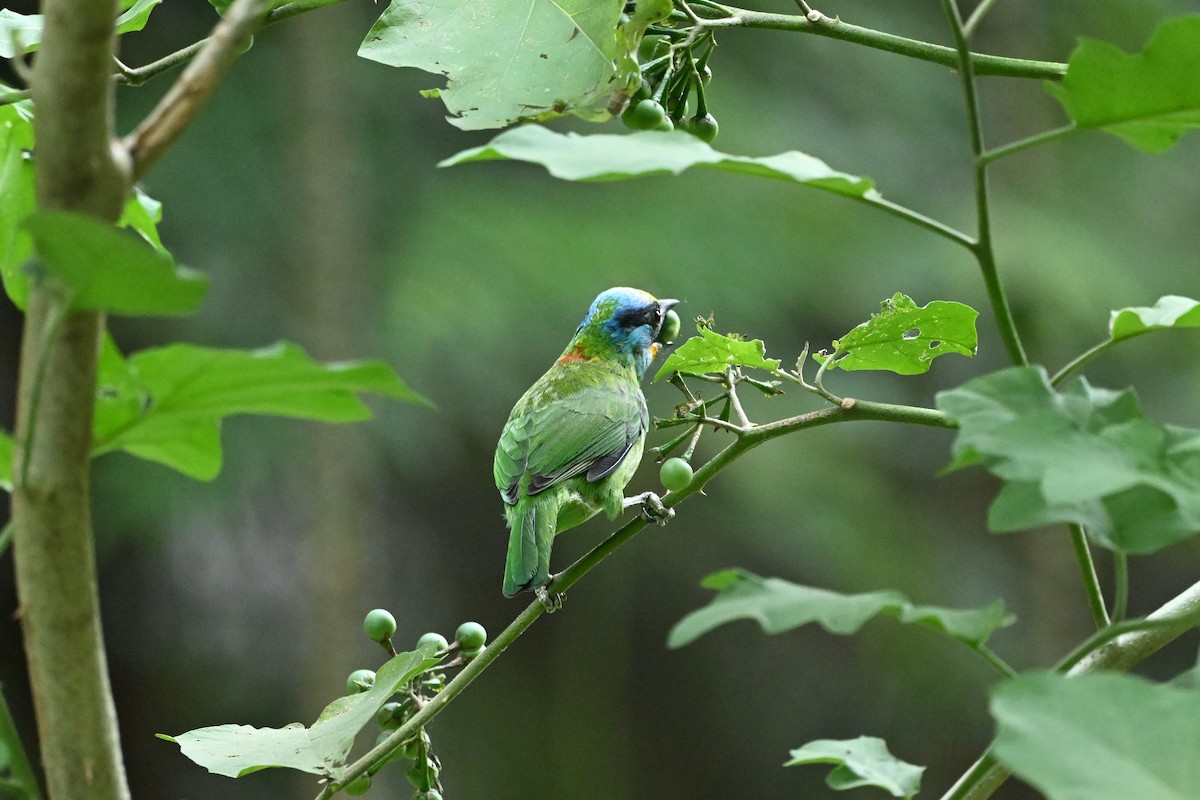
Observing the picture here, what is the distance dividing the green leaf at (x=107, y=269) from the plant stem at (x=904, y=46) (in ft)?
2.06

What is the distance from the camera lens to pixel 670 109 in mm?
1158

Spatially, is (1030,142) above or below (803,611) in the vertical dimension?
above

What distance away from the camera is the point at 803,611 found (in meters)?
0.53

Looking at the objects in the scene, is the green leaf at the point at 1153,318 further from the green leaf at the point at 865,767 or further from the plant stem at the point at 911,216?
the green leaf at the point at 865,767

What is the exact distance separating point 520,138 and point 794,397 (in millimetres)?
5668

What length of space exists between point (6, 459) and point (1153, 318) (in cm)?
73

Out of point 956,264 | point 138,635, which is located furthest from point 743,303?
point 138,635

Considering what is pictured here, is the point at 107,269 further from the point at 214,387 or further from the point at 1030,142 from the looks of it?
the point at 1030,142

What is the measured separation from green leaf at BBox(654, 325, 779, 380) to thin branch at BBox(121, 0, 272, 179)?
57 cm

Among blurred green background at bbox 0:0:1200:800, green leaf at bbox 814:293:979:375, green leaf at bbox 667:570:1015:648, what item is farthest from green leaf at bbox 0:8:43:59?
blurred green background at bbox 0:0:1200:800

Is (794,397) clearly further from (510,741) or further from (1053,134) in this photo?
(1053,134)

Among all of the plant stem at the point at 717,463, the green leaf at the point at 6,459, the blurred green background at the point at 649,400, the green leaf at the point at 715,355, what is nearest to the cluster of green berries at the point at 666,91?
the green leaf at the point at 715,355

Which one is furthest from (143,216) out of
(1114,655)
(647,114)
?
(1114,655)

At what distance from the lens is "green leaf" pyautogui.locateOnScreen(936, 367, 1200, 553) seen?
0.56 metres
